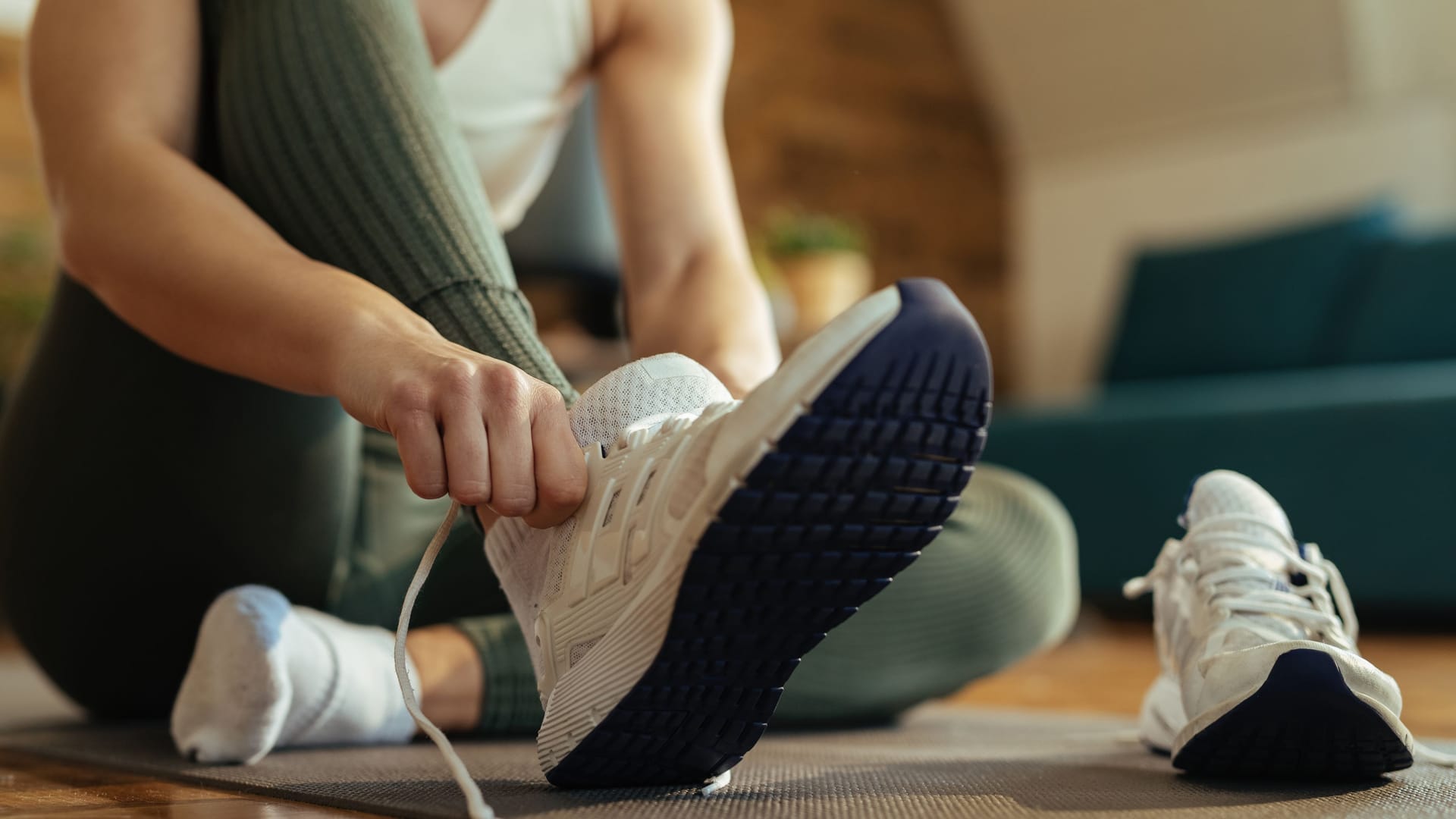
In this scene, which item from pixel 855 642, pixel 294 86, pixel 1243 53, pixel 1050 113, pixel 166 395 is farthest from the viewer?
pixel 1050 113

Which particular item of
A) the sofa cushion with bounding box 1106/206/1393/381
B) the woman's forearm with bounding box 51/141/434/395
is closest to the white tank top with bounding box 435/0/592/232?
the woman's forearm with bounding box 51/141/434/395

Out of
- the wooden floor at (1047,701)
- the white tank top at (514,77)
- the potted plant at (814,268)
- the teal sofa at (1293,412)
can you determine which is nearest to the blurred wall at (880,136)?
the potted plant at (814,268)

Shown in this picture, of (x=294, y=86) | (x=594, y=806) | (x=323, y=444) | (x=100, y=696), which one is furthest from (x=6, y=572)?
(x=594, y=806)

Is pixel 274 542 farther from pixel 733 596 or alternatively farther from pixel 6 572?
pixel 733 596

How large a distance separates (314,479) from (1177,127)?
3.02 meters

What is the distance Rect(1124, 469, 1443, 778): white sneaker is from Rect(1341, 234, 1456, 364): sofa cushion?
1985 mm

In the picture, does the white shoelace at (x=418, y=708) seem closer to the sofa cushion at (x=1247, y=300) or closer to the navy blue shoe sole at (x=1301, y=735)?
the navy blue shoe sole at (x=1301, y=735)

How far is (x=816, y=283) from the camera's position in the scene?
2.70 meters

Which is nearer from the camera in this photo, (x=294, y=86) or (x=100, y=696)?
(x=294, y=86)

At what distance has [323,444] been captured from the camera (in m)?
0.77

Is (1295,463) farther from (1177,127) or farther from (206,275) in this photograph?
(206,275)

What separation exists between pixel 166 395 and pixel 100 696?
Answer: 0.25 m

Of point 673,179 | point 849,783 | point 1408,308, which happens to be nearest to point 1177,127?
point 1408,308

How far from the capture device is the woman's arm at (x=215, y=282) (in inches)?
18.3
